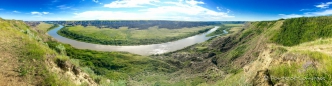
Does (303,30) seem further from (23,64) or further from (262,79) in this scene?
(23,64)

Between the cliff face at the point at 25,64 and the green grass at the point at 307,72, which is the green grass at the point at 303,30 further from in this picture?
the cliff face at the point at 25,64

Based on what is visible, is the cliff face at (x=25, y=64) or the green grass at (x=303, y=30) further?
the green grass at (x=303, y=30)

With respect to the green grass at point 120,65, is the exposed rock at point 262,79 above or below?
above

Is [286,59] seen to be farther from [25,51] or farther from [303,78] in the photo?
[25,51]

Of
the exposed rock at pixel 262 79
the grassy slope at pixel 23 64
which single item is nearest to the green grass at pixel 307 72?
the exposed rock at pixel 262 79

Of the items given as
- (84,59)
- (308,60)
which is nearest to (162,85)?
(308,60)

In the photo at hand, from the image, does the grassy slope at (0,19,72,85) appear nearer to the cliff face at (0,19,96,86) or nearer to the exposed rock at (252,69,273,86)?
the cliff face at (0,19,96,86)

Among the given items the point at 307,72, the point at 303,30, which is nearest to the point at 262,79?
the point at 307,72

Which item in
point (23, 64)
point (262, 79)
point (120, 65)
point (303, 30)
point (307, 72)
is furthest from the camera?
point (120, 65)

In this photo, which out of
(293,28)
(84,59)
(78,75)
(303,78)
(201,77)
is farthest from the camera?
(84,59)

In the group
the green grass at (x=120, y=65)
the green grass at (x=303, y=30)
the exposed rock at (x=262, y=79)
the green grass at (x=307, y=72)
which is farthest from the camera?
the green grass at (x=120, y=65)

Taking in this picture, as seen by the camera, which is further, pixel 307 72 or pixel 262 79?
pixel 262 79
